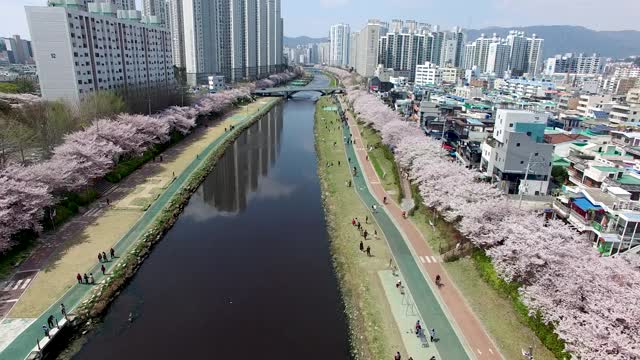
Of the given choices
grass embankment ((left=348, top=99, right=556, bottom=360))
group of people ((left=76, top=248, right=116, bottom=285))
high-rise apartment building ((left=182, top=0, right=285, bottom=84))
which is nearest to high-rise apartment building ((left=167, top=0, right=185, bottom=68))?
high-rise apartment building ((left=182, top=0, right=285, bottom=84))

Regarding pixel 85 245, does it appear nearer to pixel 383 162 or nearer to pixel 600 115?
pixel 383 162

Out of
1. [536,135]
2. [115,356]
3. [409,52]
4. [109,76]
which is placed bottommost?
[115,356]

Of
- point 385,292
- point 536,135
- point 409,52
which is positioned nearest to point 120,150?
point 385,292

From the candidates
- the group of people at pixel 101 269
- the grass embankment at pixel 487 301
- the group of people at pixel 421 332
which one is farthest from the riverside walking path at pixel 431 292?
the group of people at pixel 101 269

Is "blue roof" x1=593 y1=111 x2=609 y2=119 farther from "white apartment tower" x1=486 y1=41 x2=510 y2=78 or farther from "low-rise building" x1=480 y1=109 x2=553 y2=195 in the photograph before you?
"white apartment tower" x1=486 y1=41 x2=510 y2=78

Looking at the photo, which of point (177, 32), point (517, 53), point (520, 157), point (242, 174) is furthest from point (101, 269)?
point (517, 53)

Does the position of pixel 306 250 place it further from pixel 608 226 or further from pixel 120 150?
pixel 120 150

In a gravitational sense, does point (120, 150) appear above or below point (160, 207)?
above
